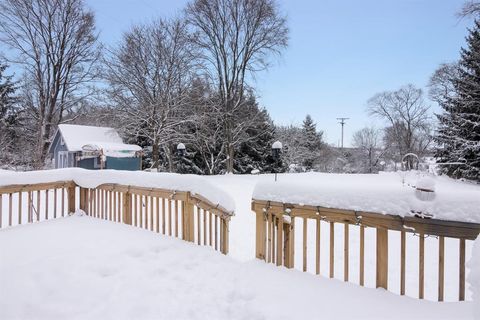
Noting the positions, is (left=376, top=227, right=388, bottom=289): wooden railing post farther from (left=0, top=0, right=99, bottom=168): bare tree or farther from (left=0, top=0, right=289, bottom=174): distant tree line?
(left=0, top=0, right=99, bottom=168): bare tree

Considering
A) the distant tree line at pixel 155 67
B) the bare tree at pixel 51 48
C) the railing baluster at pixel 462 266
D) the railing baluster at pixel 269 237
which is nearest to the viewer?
the railing baluster at pixel 462 266

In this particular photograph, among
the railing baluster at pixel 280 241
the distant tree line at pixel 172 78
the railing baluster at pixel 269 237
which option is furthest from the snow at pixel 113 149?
the railing baluster at pixel 280 241

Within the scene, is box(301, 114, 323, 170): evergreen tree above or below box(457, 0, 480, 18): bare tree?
below

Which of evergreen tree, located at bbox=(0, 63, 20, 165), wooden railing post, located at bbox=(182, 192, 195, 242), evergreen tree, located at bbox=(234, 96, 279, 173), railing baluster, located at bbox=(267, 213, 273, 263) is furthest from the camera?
evergreen tree, located at bbox=(234, 96, 279, 173)

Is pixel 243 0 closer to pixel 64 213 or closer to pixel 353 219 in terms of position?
pixel 64 213

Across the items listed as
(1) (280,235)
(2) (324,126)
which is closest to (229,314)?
(1) (280,235)

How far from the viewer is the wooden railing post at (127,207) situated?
4.66 metres

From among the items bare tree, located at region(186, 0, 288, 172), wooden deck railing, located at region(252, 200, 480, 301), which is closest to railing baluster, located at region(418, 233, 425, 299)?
wooden deck railing, located at region(252, 200, 480, 301)

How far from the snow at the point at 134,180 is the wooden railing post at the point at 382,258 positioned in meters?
1.57

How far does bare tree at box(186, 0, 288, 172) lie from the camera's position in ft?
55.7

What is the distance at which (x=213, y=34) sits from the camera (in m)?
17.4

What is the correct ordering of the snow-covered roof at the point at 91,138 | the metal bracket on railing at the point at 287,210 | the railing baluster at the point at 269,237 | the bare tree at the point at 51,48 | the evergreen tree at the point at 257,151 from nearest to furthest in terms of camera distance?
the metal bracket on railing at the point at 287,210 < the railing baluster at the point at 269,237 < the bare tree at the point at 51,48 < the snow-covered roof at the point at 91,138 < the evergreen tree at the point at 257,151

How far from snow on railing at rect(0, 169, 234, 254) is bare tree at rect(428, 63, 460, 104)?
22.0 meters

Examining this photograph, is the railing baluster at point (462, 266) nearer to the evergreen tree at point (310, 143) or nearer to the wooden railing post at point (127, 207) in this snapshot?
the wooden railing post at point (127, 207)
